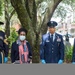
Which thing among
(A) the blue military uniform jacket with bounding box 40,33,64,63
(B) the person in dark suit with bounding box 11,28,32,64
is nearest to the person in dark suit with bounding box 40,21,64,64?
(A) the blue military uniform jacket with bounding box 40,33,64,63

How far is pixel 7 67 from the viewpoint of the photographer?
372 centimetres

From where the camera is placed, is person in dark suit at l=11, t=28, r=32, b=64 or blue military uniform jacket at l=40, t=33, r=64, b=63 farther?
blue military uniform jacket at l=40, t=33, r=64, b=63

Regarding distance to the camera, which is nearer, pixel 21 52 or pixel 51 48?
pixel 21 52

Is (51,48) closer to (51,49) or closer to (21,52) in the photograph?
(51,49)

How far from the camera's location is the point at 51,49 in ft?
20.4

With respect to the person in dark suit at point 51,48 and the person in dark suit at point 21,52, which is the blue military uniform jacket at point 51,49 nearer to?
the person in dark suit at point 51,48

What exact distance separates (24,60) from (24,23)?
184 inches

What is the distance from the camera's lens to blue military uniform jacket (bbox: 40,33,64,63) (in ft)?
20.4

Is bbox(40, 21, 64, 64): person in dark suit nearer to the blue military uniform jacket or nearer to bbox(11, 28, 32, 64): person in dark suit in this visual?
the blue military uniform jacket

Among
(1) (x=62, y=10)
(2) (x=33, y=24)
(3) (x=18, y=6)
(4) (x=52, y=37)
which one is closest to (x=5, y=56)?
(4) (x=52, y=37)

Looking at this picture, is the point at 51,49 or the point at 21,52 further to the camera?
the point at 51,49

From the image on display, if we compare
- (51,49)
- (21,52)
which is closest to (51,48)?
(51,49)

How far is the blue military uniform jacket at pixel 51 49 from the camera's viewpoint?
244 inches

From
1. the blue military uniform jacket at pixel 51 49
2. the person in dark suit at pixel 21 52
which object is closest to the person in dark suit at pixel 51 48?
the blue military uniform jacket at pixel 51 49
